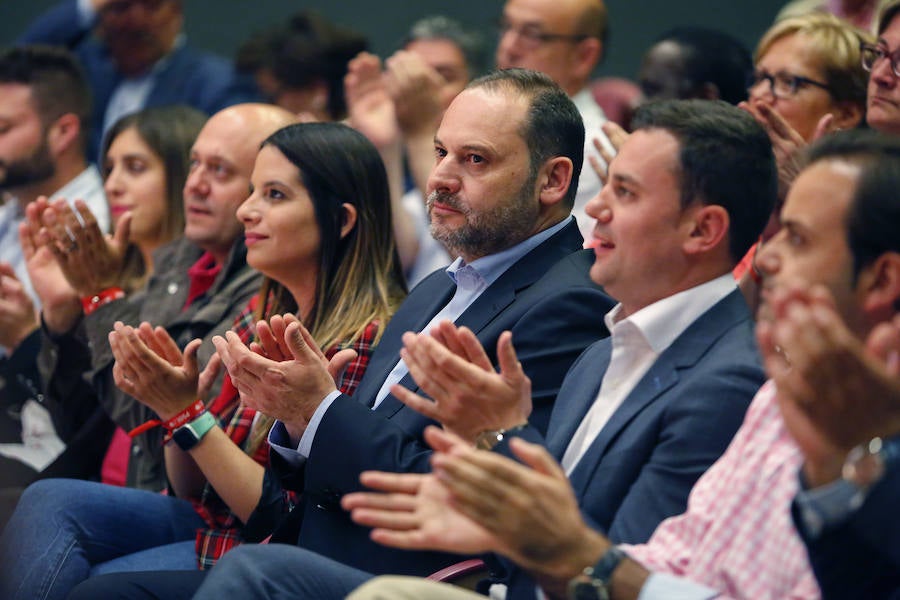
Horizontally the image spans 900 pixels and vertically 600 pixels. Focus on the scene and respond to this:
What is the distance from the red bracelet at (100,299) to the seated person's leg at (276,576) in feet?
4.52

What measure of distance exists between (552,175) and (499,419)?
71 cm

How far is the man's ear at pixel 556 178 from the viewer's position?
2.37 metres

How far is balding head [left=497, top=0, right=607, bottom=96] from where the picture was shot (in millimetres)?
3850

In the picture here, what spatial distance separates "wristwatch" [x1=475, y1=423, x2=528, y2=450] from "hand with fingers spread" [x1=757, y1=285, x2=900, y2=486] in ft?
1.53

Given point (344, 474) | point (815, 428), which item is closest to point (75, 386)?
point (344, 474)

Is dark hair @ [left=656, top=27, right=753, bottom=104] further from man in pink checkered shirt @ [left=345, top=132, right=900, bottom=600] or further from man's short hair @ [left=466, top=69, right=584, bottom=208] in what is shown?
man in pink checkered shirt @ [left=345, top=132, right=900, bottom=600]

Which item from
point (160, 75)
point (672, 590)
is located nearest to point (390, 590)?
point (672, 590)

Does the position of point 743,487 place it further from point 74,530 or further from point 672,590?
point 74,530

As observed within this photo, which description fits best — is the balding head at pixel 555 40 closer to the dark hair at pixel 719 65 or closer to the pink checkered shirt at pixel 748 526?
the dark hair at pixel 719 65

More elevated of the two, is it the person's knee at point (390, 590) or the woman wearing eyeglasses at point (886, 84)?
the woman wearing eyeglasses at point (886, 84)

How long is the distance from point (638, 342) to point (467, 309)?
1.51 ft

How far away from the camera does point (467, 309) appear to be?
2287mm

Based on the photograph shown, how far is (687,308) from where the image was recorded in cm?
189

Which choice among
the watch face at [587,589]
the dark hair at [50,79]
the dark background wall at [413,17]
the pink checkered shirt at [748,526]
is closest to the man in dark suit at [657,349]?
the pink checkered shirt at [748,526]
